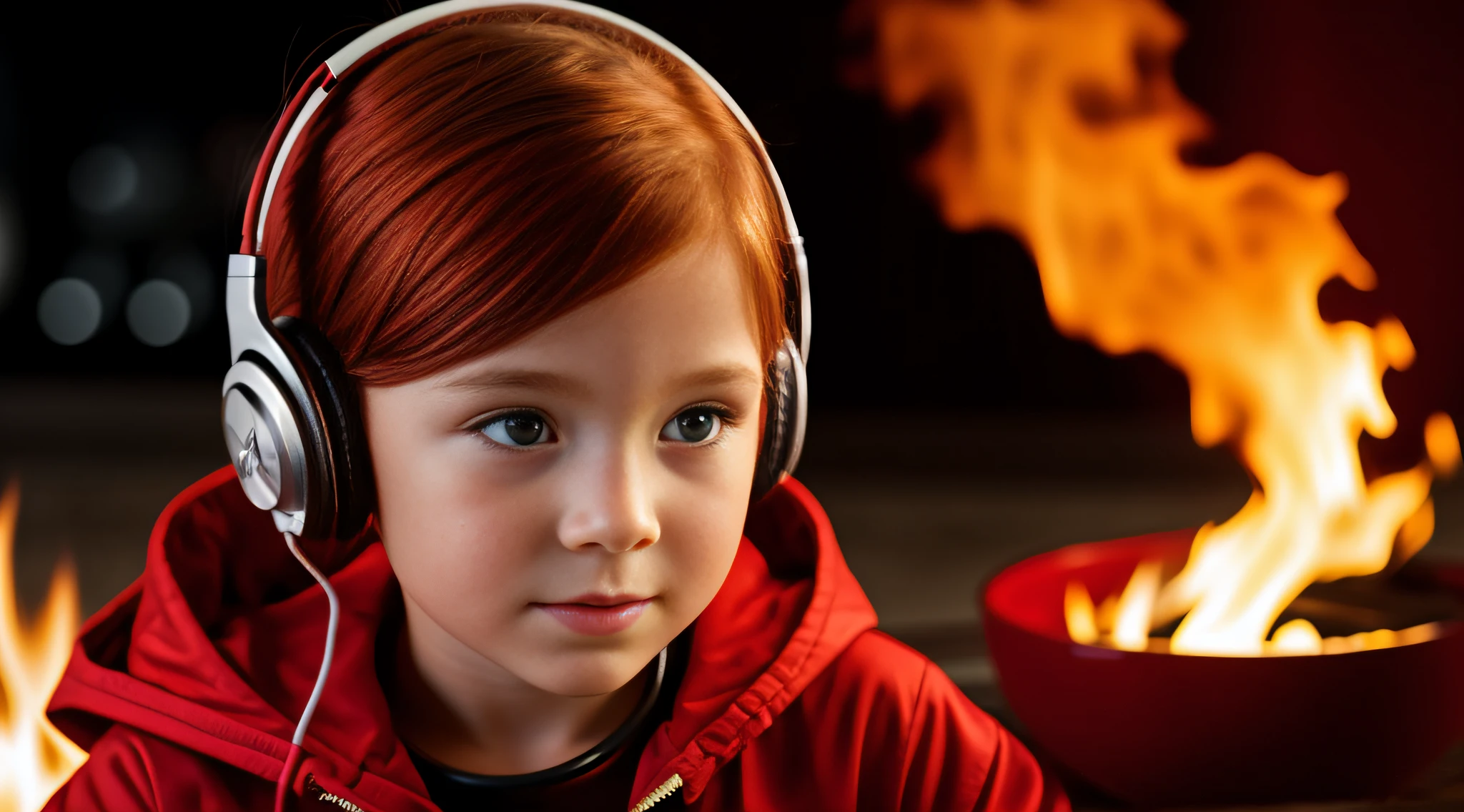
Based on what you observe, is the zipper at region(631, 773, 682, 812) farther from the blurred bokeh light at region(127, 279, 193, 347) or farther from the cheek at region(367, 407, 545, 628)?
the blurred bokeh light at region(127, 279, 193, 347)

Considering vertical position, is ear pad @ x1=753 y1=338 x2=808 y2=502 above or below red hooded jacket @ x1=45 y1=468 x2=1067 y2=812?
above

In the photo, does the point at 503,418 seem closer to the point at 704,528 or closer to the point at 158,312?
the point at 704,528

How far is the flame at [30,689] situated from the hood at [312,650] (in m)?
0.10

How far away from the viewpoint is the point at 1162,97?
1.15 metres

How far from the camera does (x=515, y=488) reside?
1.73ft

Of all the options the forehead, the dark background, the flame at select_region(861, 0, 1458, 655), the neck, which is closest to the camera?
the forehead

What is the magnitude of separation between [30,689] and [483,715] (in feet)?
0.99

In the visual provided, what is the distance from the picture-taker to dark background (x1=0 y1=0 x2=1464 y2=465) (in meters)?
1.92

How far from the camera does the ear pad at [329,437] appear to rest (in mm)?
529

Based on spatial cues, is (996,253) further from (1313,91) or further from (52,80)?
(52,80)

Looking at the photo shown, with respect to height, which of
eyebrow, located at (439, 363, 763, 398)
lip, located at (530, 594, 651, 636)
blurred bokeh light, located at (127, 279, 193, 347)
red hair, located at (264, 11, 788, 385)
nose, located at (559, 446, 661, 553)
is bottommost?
blurred bokeh light, located at (127, 279, 193, 347)

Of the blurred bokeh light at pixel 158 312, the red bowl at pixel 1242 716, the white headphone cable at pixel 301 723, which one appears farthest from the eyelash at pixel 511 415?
the blurred bokeh light at pixel 158 312

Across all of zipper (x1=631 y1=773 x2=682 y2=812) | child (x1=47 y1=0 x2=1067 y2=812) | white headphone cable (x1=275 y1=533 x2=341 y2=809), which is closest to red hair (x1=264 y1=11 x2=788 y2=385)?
child (x1=47 y1=0 x2=1067 y2=812)

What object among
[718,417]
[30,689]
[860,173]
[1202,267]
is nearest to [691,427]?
[718,417]
